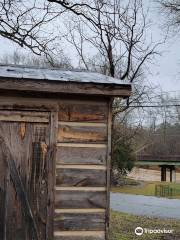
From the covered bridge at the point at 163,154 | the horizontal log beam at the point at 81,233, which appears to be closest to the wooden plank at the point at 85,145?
the horizontal log beam at the point at 81,233

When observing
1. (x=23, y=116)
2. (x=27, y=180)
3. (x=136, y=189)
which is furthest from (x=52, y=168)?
(x=136, y=189)

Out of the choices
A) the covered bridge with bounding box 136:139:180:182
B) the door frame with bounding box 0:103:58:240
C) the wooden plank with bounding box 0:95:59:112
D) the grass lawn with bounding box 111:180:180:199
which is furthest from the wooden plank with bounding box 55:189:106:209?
the covered bridge with bounding box 136:139:180:182

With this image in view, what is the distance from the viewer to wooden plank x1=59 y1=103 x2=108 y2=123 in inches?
247

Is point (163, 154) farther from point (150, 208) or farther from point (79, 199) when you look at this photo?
point (79, 199)

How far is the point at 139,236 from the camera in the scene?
11258 millimetres

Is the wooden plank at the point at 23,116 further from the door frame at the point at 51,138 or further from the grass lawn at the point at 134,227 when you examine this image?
the grass lawn at the point at 134,227

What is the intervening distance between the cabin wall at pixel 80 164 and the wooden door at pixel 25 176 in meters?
0.12

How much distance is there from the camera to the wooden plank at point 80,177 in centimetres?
625

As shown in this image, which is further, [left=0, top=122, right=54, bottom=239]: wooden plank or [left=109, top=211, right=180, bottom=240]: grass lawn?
[left=109, top=211, right=180, bottom=240]: grass lawn

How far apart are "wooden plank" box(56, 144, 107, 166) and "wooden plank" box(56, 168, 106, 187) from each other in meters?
0.12

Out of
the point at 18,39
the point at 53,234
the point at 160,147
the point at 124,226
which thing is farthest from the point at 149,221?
the point at 160,147

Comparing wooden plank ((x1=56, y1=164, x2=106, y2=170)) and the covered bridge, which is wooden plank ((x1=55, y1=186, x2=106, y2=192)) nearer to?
wooden plank ((x1=56, y1=164, x2=106, y2=170))

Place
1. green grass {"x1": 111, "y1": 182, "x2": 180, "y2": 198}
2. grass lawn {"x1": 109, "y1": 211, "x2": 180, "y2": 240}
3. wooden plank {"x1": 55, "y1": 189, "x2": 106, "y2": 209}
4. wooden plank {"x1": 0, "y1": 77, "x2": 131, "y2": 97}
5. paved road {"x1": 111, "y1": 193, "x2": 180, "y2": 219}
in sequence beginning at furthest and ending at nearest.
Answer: green grass {"x1": 111, "y1": 182, "x2": 180, "y2": 198} < paved road {"x1": 111, "y1": 193, "x2": 180, "y2": 219} < grass lawn {"x1": 109, "y1": 211, "x2": 180, "y2": 240} < wooden plank {"x1": 55, "y1": 189, "x2": 106, "y2": 209} < wooden plank {"x1": 0, "y1": 77, "x2": 131, "y2": 97}

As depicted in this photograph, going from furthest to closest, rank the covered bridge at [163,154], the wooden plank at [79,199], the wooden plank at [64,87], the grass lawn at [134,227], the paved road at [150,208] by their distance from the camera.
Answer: the covered bridge at [163,154] < the paved road at [150,208] < the grass lawn at [134,227] < the wooden plank at [79,199] < the wooden plank at [64,87]
